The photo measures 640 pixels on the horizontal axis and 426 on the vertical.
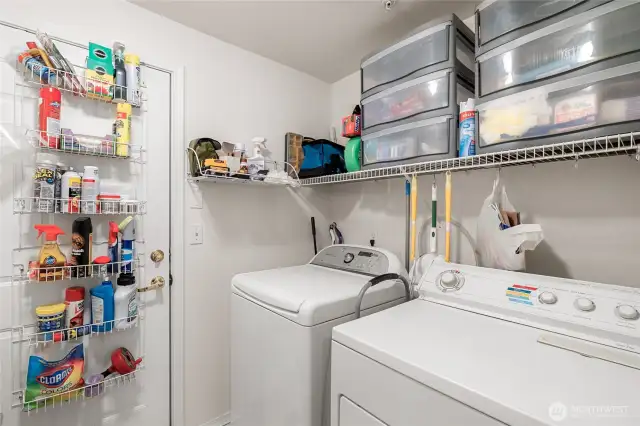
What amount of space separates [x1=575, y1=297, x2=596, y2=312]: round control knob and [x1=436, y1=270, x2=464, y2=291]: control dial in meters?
0.37

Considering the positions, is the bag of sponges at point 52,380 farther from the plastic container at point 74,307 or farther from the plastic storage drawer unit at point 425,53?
the plastic storage drawer unit at point 425,53

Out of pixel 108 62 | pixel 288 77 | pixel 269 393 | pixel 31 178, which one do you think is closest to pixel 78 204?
pixel 31 178

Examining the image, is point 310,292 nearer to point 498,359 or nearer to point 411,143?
point 498,359

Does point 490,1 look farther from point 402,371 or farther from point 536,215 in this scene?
point 402,371

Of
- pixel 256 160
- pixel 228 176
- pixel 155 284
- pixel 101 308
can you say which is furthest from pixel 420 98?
pixel 101 308

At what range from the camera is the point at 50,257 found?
4.04 feet

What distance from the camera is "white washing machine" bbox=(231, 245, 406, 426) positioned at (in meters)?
1.09

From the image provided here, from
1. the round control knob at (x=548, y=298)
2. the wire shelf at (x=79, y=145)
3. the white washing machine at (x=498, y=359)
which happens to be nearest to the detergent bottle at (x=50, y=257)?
the wire shelf at (x=79, y=145)

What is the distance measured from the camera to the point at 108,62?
1.40 metres

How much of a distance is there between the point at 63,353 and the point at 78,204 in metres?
0.70

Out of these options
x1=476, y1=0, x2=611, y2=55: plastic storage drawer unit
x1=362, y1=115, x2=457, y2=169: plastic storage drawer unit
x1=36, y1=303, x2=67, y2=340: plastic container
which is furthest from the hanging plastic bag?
x1=36, y1=303, x2=67, y2=340: plastic container

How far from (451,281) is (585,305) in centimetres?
42

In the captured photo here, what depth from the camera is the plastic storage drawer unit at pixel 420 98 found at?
52.4 inches

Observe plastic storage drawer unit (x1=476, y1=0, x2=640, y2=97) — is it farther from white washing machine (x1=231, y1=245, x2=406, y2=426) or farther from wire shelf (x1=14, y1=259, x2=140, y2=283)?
wire shelf (x1=14, y1=259, x2=140, y2=283)
